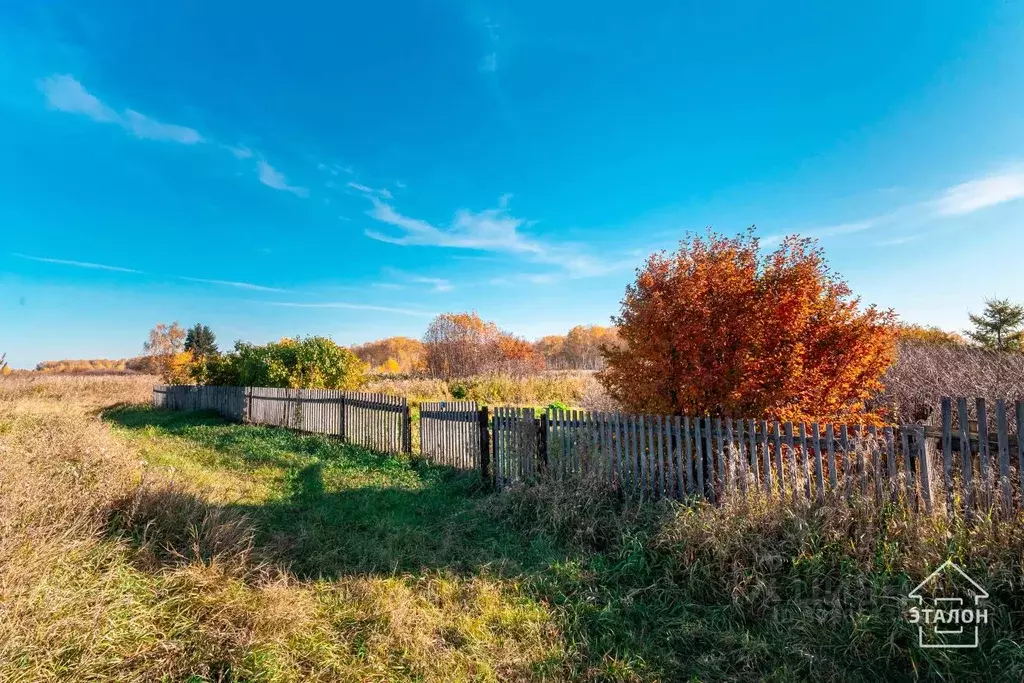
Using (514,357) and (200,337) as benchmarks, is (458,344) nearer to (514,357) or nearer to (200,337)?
(514,357)

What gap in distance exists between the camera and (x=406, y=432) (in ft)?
31.9

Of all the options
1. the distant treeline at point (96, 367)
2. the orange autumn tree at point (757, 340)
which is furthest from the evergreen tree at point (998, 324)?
the distant treeline at point (96, 367)

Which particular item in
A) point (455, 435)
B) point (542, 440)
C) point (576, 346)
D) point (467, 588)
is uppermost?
point (576, 346)

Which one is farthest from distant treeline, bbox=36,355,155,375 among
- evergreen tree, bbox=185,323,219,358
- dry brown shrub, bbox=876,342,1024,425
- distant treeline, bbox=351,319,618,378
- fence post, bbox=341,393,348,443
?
dry brown shrub, bbox=876,342,1024,425

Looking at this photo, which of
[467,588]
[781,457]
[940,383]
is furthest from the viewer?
[940,383]

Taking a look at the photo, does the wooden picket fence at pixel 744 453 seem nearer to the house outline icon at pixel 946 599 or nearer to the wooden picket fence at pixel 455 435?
the wooden picket fence at pixel 455 435

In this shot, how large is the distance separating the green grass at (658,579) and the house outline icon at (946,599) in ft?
0.20

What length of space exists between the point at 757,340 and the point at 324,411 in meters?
10.5

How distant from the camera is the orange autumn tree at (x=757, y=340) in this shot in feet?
18.7

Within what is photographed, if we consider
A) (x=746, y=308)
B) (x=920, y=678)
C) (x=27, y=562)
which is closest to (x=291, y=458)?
(x=27, y=562)

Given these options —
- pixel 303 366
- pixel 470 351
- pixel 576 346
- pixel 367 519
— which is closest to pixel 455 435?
pixel 367 519

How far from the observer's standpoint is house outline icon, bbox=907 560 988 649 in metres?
3.12

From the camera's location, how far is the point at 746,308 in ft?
A: 19.2

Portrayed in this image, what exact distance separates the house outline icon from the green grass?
6 centimetres
